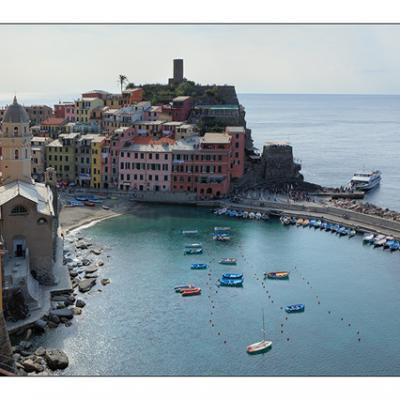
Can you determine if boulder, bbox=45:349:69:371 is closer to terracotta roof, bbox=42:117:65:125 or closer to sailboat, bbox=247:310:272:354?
sailboat, bbox=247:310:272:354

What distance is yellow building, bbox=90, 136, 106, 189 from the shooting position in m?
65.1

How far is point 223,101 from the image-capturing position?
86.2 meters

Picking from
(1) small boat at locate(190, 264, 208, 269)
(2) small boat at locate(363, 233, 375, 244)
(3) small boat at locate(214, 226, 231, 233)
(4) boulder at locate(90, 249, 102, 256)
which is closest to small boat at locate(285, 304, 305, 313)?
(1) small boat at locate(190, 264, 208, 269)

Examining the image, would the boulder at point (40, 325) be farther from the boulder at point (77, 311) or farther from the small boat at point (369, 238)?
the small boat at point (369, 238)

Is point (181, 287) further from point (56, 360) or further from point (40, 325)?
point (56, 360)

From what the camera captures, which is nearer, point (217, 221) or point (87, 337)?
point (87, 337)

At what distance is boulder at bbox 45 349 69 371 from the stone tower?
1563cm

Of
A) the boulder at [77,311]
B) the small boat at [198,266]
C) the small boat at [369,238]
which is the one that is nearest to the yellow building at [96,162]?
the small boat at [198,266]

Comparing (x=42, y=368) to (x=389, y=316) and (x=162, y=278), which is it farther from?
(x=389, y=316)

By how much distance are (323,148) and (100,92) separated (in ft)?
158

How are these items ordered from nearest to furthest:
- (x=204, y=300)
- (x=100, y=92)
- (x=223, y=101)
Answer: (x=204, y=300) < (x=100, y=92) < (x=223, y=101)

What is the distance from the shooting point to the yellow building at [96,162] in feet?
213

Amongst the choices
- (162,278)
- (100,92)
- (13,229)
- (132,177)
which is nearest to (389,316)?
(162,278)

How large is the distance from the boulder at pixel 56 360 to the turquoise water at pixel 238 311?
0.40m
